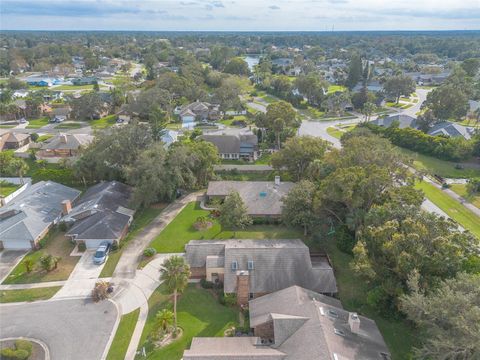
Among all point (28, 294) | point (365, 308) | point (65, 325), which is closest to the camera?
point (65, 325)

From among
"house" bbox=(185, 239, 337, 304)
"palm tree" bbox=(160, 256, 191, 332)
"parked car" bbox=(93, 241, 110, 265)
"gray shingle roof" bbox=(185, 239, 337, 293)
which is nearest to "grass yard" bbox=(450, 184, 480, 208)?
"house" bbox=(185, 239, 337, 304)

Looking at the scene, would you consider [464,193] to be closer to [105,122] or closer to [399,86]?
[399,86]

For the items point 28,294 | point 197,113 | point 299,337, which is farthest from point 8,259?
point 197,113

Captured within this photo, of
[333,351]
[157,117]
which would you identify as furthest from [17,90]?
[333,351]

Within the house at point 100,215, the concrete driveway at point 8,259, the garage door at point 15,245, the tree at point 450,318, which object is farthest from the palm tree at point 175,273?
the garage door at point 15,245

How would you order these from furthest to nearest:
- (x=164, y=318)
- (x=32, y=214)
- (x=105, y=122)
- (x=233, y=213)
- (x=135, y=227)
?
(x=105, y=122) < (x=135, y=227) < (x=32, y=214) < (x=233, y=213) < (x=164, y=318)

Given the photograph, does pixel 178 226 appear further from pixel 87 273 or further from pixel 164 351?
pixel 164 351

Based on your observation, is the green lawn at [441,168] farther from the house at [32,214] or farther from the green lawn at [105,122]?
the green lawn at [105,122]
